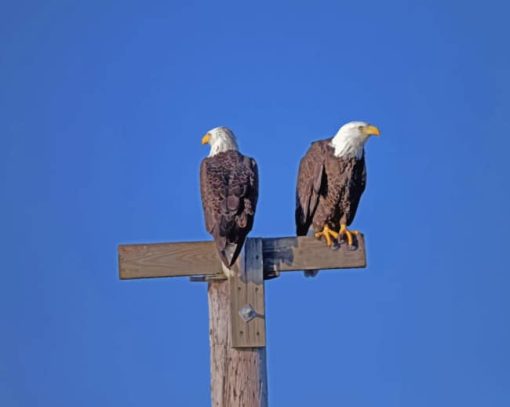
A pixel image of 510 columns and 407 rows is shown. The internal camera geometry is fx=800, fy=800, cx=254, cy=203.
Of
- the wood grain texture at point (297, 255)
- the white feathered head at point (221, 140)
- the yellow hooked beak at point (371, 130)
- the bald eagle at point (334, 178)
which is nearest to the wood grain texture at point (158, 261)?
the wood grain texture at point (297, 255)

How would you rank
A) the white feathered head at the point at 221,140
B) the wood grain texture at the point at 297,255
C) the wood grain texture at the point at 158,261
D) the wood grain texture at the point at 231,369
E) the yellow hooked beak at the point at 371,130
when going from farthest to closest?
the yellow hooked beak at the point at 371,130 < the white feathered head at the point at 221,140 < the wood grain texture at the point at 297,255 < the wood grain texture at the point at 158,261 < the wood grain texture at the point at 231,369

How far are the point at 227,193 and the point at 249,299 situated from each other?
2.92 ft

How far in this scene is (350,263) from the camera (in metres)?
3.60

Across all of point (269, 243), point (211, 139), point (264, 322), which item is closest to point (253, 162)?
point (211, 139)

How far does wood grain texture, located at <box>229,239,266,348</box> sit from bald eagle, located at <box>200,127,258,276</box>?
55 millimetres

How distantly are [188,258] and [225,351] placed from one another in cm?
43

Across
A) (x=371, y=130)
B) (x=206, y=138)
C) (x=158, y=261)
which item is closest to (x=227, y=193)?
(x=158, y=261)

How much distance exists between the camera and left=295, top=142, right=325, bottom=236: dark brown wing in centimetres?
544

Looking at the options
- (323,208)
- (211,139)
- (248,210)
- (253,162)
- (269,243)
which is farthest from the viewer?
(323,208)

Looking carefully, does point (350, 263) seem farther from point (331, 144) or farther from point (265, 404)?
point (331, 144)

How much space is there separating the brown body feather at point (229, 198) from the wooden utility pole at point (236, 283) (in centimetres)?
6

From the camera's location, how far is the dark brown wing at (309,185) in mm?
5441

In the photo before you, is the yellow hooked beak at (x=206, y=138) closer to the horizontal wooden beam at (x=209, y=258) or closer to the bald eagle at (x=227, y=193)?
the bald eagle at (x=227, y=193)

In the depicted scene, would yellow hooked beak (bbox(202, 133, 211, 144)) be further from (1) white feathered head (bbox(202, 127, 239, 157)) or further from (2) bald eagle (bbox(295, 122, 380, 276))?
(2) bald eagle (bbox(295, 122, 380, 276))
